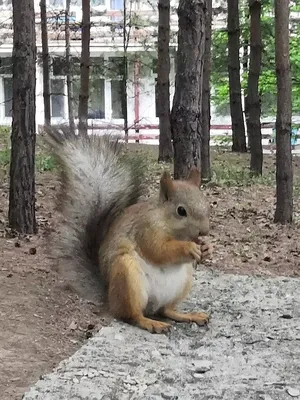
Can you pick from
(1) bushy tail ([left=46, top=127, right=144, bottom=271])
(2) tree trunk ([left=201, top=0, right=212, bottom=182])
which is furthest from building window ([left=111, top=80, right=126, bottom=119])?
(1) bushy tail ([left=46, top=127, right=144, bottom=271])

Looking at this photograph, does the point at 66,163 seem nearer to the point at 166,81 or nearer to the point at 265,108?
the point at 166,81

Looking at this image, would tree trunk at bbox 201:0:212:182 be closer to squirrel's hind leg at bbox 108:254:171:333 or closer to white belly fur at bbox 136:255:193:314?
white belly fur at bbox 136:255:193:314

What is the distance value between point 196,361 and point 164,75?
1059cm

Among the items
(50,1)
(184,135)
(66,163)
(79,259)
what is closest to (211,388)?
(79,259)

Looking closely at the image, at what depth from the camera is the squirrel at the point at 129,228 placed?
3900 mm

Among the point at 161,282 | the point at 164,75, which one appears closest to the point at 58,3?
the point at 164,75

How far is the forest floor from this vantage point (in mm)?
3670

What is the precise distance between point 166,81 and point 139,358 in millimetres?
10617

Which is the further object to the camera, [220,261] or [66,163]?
[220,261]

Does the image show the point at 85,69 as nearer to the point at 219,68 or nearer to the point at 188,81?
the point at 219,68

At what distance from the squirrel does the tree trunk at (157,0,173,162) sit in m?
9.00

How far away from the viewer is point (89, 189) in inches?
171

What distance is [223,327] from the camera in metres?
4.37

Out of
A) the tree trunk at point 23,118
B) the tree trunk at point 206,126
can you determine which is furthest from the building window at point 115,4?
the tree trunk at point 23,118
